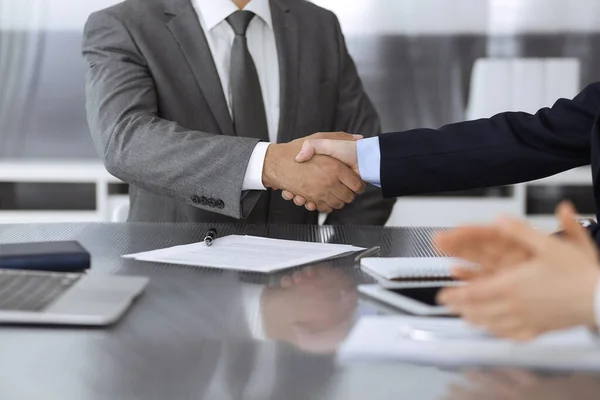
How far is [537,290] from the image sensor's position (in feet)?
2.39

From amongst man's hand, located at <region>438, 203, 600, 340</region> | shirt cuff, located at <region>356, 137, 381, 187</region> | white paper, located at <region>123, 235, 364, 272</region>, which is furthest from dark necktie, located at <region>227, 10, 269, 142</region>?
man's hand, located at <region>438, 203, 600, 340</region>

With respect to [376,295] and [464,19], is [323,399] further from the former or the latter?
[464,19]

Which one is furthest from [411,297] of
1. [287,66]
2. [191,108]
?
[287,66]

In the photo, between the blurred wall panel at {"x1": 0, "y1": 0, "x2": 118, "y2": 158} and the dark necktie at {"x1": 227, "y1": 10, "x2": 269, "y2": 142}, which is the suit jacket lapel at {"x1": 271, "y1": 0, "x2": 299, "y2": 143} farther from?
the blurred wall panel at {"x1": 0, "y1": 0, "x2": 118, "y2": 158}

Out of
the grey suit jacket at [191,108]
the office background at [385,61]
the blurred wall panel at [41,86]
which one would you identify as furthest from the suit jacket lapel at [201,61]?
the blurred wall panel at [41,86]

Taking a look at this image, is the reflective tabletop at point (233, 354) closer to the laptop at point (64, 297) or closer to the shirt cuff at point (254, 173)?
the laptop at point (64, 297)

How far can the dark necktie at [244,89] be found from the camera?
88.7 inches

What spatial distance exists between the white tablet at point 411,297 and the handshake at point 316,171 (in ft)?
2.70

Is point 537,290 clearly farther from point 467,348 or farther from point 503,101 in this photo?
point 503,101

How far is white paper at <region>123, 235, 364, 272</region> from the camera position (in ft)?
4.33

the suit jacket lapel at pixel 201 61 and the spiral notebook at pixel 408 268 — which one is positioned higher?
the suit jacket lapel at pixel 201 61

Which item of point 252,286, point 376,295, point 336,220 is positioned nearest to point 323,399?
point 376,295

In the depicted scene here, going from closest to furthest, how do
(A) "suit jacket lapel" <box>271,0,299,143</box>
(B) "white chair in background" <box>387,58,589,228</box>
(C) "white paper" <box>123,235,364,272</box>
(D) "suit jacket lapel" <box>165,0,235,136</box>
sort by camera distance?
(C) "white paper" <box>123,235,364,272</box> < (D) "suit jacket lapel" <box>165,0,235,136</box> < (A) "suit jacket lapel" <box>271,0,299,143</box> < (B) "white chair in background" <box>387,58,589,228</box>

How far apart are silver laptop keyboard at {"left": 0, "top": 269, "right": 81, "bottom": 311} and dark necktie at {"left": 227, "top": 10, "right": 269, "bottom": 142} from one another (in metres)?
1.19
